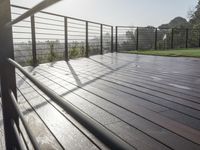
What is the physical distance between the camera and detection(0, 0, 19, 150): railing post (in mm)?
1138

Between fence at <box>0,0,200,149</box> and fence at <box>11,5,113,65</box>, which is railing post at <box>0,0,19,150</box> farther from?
fence at <box>11,5,113,65</box>

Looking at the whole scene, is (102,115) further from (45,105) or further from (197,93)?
(197,93)

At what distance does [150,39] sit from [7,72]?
407 inches

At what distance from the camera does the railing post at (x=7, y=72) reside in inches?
44.8

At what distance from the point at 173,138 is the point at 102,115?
52cm

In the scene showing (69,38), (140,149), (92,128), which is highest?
(69,38)

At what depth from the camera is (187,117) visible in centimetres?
147

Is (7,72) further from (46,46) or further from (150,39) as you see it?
(150,39)

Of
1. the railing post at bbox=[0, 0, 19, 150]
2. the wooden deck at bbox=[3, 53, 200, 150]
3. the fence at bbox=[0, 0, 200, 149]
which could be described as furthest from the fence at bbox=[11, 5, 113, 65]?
the railing post at bbox=[0, 0, 19, 150]

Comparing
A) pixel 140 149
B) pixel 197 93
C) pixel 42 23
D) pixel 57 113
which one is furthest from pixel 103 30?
pixel 140 149

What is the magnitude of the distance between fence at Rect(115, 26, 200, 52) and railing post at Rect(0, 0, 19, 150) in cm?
750

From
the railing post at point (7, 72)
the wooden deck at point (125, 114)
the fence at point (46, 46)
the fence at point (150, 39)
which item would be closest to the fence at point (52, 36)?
the fence at point (46, 46)

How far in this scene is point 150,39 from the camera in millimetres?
Answer: 10945

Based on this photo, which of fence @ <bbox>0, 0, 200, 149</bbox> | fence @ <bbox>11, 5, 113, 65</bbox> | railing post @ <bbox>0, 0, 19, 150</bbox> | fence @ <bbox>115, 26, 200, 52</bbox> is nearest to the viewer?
fence @ <bbox>0, 0, 200, 149</bbox>
